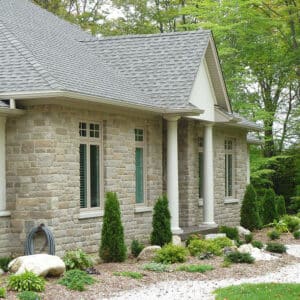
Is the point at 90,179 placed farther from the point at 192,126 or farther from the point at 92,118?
the point at 192,126

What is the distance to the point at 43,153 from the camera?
1338cm

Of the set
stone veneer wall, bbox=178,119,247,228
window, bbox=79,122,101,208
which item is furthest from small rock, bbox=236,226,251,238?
window, bbox=79,122,101,208

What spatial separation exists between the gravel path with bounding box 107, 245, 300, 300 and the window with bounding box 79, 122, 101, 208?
385 centimetres

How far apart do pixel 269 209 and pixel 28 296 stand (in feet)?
53.0

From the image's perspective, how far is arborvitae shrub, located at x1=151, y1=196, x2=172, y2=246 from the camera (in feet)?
51.7

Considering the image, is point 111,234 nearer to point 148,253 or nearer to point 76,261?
point 148,253

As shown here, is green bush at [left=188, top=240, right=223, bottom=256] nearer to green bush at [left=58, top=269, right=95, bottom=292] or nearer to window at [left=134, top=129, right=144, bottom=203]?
window at [left=134, top=129, right=144, bottom=203]

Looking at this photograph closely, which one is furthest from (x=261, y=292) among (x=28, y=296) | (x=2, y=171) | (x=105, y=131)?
(x=105, y=131)

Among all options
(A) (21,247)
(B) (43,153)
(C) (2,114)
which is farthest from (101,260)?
(C) (2,114)

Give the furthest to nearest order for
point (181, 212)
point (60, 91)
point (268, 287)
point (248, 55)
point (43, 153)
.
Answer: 1. point (248, 55)
2. point (181, 212)
3. point (43, 153)
4. point (60, 91)
5. point (268, 287)

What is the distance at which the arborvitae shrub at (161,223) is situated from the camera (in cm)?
1577

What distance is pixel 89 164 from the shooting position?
593 inches

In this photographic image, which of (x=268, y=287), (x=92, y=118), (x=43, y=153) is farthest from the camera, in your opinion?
(x=92, y=118)

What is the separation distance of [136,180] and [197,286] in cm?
599
